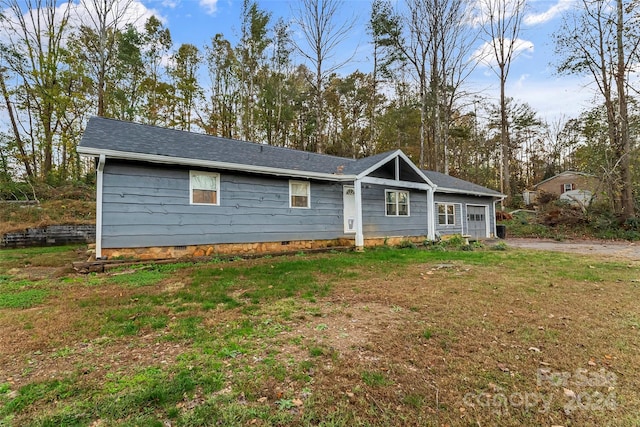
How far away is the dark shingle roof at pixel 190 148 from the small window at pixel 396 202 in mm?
1774

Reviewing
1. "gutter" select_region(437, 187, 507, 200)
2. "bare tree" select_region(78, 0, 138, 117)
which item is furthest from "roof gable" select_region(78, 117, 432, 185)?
"bare tree" select_region(78, 0, 138, 117)

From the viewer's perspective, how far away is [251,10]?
19984 mm

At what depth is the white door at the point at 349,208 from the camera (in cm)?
1086

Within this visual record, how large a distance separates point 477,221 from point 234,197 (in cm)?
1290

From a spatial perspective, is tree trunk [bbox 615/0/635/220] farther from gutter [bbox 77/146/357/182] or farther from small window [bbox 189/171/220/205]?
small window [bbox 189/171/220/205]

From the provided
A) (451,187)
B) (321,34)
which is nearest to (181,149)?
(451,187)

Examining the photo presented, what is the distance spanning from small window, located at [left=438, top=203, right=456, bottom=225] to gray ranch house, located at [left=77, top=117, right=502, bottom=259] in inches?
46.5

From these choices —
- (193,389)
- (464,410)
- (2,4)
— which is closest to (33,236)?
(193,389)

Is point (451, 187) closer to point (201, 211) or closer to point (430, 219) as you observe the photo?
point (430, 219)

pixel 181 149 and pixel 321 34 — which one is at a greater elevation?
pixel 321 34

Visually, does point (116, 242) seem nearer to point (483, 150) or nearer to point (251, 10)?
point (251, 10)

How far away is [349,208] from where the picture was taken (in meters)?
10.9

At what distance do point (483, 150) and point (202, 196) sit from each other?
30.4 metres

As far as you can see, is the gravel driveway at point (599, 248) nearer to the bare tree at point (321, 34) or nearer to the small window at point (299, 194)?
the small window at point (299, 194)
